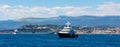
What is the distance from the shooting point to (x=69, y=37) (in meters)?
175

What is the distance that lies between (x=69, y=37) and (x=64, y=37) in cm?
207

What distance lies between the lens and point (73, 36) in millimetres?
178000

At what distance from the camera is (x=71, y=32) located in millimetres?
174250

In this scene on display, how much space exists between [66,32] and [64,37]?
177cm

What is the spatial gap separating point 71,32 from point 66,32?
1.86 m

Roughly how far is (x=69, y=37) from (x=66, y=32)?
2449mm

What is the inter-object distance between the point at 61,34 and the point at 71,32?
3357mm

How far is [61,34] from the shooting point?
174750 mm

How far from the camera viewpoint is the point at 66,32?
569ft

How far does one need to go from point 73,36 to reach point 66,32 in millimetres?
5390
